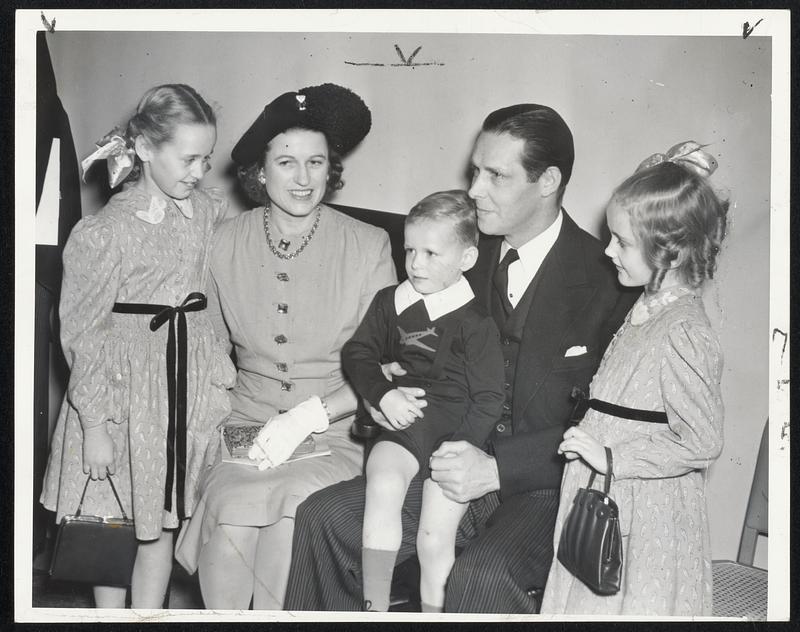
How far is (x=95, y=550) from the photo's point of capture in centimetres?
244

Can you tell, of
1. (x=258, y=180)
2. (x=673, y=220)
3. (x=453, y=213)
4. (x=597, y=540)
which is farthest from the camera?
(x=258, y=180)

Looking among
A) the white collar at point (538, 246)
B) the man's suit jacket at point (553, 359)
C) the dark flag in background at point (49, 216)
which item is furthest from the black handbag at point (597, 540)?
the dark flag in background at point (49, 216)

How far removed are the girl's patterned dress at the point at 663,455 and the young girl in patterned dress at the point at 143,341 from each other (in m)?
1.20

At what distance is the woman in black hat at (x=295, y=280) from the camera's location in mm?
2508

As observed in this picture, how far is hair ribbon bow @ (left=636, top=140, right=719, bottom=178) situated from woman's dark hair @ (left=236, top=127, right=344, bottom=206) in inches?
37.0

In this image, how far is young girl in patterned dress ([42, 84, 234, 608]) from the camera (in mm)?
2375

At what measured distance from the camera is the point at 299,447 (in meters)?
2.51

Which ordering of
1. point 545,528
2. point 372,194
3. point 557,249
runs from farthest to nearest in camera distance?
point 372,194
point 557,249
point 545,528

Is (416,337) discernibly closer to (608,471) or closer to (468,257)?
(468,257)

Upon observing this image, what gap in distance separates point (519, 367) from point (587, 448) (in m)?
0.36

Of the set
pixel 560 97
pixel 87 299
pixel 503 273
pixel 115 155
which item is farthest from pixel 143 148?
pixel 560 97

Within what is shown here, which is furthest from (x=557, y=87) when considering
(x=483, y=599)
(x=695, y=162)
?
(x=483, y=599)

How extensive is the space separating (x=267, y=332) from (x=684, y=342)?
1.25 m
